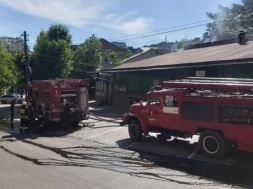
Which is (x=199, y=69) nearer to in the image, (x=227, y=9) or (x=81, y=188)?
(x=81, y=188)

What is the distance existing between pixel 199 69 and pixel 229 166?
12761 mm

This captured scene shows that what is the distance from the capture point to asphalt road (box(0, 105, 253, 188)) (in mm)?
7777

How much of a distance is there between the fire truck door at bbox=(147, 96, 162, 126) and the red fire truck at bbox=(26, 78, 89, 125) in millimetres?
5962

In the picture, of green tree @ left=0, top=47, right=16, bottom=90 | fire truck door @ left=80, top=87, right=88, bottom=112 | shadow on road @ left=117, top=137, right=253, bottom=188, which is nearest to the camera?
shadow on road @ left=117, top=137, right=253, bottom=188

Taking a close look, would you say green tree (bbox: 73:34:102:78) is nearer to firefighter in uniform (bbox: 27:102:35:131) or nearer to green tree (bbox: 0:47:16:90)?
green tree (bbox: 0:47:16:90)

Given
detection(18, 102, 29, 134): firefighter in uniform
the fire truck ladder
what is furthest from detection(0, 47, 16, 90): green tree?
the fire truck ladder

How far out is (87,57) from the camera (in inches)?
1991

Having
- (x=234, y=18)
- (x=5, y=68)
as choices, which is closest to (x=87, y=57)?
(x=5, y=68)

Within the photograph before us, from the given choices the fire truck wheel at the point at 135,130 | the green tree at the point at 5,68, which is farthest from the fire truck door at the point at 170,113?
the green tree at the point at 5,68

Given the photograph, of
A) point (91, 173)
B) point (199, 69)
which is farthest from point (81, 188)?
point (199, 69)

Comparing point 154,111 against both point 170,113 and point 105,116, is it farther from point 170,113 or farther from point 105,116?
point 105,116

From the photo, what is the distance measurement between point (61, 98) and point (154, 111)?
6921 millimetres

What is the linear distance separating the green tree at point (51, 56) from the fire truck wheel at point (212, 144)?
30.7 meters

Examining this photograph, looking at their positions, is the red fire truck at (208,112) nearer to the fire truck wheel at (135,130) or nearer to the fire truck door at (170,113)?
the fire truck door at (170,113)
